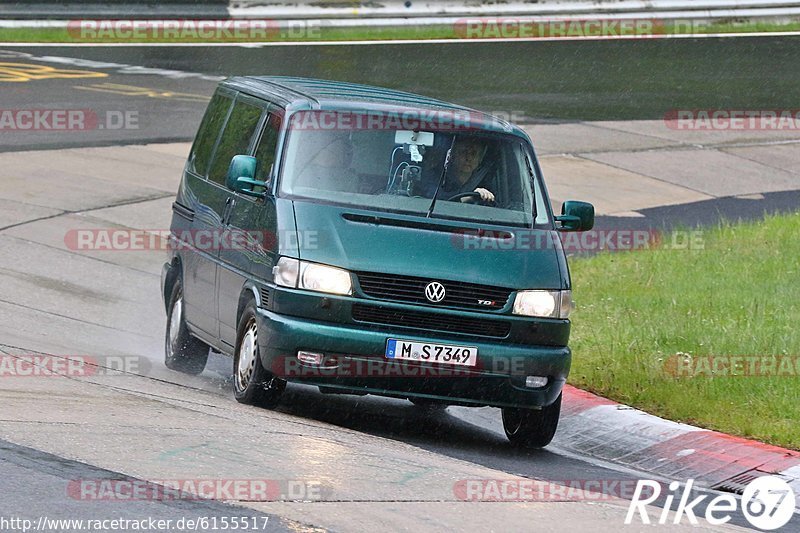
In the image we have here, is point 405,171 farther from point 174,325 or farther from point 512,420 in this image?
point 174,325

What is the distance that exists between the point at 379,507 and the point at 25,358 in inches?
149

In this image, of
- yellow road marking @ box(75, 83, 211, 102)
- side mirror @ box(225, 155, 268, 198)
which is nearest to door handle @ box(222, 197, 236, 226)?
side mirror @ box(225, 155, 268, 198)

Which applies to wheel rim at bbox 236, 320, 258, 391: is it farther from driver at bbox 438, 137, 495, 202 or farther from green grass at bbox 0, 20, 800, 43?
green grass at bbox 0, 20, 800, 43

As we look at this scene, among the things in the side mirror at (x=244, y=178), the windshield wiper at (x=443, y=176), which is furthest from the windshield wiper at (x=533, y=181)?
the side mirror at (x=244, y=178)

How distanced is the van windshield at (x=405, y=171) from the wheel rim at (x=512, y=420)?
3.73 ft

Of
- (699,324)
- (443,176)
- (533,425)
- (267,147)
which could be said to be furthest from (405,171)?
(699,324)

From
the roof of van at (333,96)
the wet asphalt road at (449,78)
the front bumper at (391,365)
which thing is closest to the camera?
the front bumper at (391,365)

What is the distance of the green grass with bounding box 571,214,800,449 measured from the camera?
965 centimetres

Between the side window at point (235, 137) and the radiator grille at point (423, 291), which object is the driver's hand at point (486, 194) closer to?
the radiator grille at point (423, 291)

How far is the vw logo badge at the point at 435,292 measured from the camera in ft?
27.8

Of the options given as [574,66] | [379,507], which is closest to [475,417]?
[379,507]

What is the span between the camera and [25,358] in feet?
31.2

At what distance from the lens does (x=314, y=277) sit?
27.6ft

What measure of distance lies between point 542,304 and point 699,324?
3077 mm
